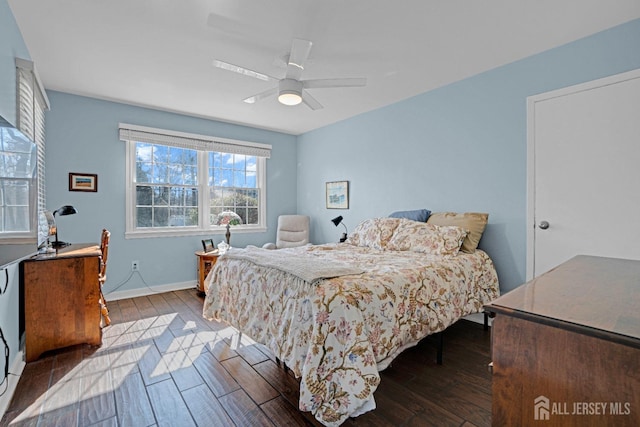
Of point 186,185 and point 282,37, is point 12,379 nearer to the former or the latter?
point 186,185

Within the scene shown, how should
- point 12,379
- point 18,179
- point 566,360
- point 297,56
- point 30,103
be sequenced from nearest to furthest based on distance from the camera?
1. point 566,360
2. point 18,179
3. point 12,379
4. point 297,56
5. point 30,103

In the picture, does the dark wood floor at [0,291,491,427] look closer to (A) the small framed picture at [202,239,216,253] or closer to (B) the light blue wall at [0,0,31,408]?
(B) the light blue wall at [0,0,31,408]

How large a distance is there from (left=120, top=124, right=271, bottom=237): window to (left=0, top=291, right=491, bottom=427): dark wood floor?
181cm

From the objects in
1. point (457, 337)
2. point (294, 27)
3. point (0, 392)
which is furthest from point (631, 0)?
point (0, 392)

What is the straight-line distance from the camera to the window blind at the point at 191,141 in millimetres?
3902

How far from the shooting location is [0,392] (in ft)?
5.80

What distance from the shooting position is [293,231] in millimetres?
5008

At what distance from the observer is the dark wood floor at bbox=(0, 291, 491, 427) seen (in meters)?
1.70

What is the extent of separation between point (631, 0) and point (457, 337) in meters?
2.72

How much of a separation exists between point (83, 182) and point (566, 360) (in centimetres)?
454

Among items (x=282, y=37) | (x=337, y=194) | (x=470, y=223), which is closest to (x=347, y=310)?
(x=470, y=223)

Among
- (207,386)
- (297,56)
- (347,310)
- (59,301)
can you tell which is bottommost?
(207,386)

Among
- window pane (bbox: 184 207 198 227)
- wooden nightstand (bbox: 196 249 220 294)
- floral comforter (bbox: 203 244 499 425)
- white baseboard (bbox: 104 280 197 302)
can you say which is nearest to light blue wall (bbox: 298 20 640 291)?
floral comforter (bbox: 203 244 499 425)

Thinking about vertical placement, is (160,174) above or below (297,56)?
below
